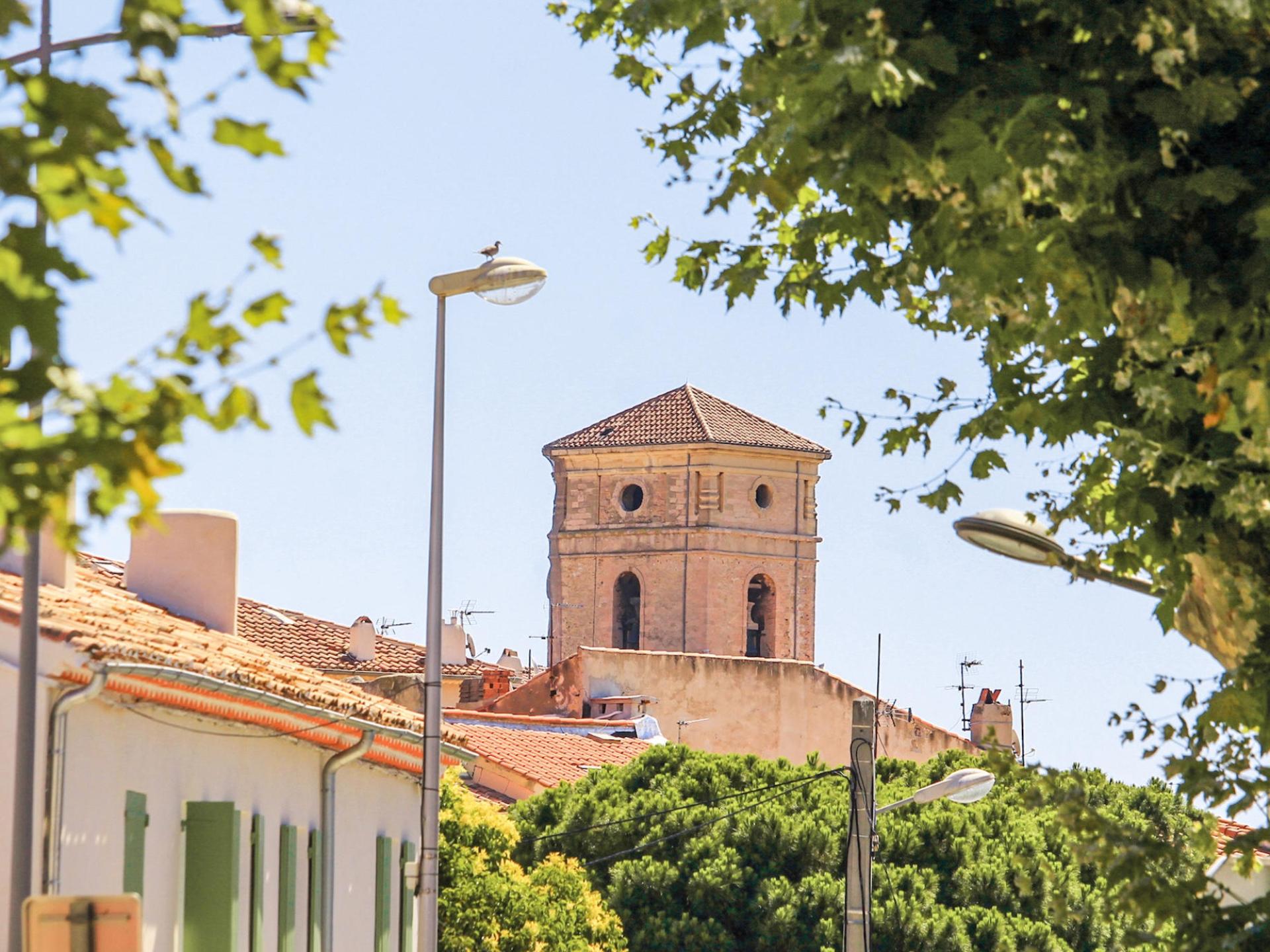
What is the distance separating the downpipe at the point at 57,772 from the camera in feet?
38.3

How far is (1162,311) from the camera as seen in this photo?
629 cm

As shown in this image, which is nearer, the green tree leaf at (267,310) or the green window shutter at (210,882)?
the green tree leaf at (267,310)

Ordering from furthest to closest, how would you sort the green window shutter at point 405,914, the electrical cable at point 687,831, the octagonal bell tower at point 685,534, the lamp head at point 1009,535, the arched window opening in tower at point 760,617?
1. the arched window opening in tower at point 760,617
2. the octagonal bell tower at point 685,534
3. the electrical cable at point 687,831
4. the green window shutter at point 405,914
5. the lamp head at point 1009,535

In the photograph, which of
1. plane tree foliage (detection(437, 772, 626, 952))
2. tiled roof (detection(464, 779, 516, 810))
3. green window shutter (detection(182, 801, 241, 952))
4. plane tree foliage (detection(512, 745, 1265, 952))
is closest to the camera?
green window shutter (detection(182, 801, 241, 952))

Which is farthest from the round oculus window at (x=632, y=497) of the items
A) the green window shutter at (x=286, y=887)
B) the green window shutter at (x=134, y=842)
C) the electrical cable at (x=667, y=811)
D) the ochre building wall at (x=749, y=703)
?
the green window shutter at (x=134, y=842)

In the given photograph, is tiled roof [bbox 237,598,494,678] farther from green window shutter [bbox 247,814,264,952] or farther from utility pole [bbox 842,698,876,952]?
green window shutter [bbox 247,814,264,952]

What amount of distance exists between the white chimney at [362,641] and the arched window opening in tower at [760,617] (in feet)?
105

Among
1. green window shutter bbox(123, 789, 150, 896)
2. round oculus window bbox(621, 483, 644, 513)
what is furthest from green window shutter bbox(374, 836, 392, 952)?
round oculus window bbox(621, 483, 644, 513)

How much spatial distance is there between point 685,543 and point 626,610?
11.4 ft

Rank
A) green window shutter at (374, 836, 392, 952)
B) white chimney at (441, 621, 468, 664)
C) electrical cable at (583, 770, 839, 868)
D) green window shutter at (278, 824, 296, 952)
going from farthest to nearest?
white chimney at (441, 621, 468, 664)
electrical cable at (583, 770, 839, 868)
green window shutter at (374, 836, 392, 952)
green window shutter at (278, 824, 296, 952)

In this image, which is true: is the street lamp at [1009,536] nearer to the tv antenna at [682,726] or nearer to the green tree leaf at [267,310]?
the green tree leaf at [267,310]

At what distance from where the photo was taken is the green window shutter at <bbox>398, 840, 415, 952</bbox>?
19.9m

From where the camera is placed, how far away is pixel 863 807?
22.2 m

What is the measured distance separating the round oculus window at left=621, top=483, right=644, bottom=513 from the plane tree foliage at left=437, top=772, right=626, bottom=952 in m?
53.3
